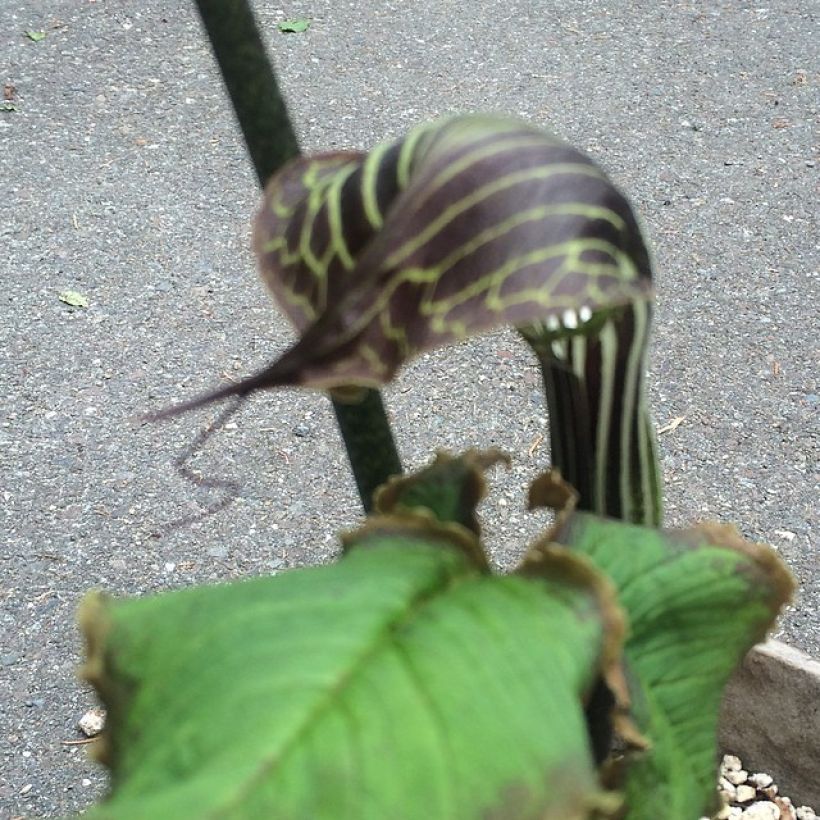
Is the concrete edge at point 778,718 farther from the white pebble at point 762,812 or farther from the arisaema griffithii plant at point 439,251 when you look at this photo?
the arisaema griffithii plant at point 439,251

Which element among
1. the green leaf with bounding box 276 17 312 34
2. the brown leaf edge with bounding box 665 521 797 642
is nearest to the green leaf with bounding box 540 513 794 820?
the brown leaf edge with bounding box 665 521 797 642

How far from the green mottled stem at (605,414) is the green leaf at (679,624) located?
→ 31 millimetres

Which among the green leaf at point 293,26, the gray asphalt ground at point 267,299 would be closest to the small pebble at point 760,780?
the gray asphalt ground at point 267,299

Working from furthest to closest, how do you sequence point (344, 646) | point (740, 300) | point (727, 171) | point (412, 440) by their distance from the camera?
point (727, 171), point (740, 300), point (412, 440), point (344, 646)

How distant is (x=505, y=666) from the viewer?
12.4 inches

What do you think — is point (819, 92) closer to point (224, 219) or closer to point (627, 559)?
point (224, 219)

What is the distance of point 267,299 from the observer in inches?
61.7

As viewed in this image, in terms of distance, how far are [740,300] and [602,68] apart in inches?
27.3

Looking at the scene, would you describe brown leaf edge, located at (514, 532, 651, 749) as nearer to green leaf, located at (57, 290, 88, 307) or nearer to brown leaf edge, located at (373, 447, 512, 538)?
brown leaf edge, located at (373, 447, 512, 538)

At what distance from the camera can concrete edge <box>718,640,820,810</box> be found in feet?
2.55

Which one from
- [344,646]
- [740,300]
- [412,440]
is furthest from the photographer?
[740,300]

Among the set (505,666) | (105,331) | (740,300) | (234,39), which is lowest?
(740,300)

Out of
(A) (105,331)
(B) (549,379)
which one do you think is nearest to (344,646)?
(B) (549,379)

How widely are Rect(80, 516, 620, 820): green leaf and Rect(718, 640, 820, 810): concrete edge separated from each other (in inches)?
18.8
